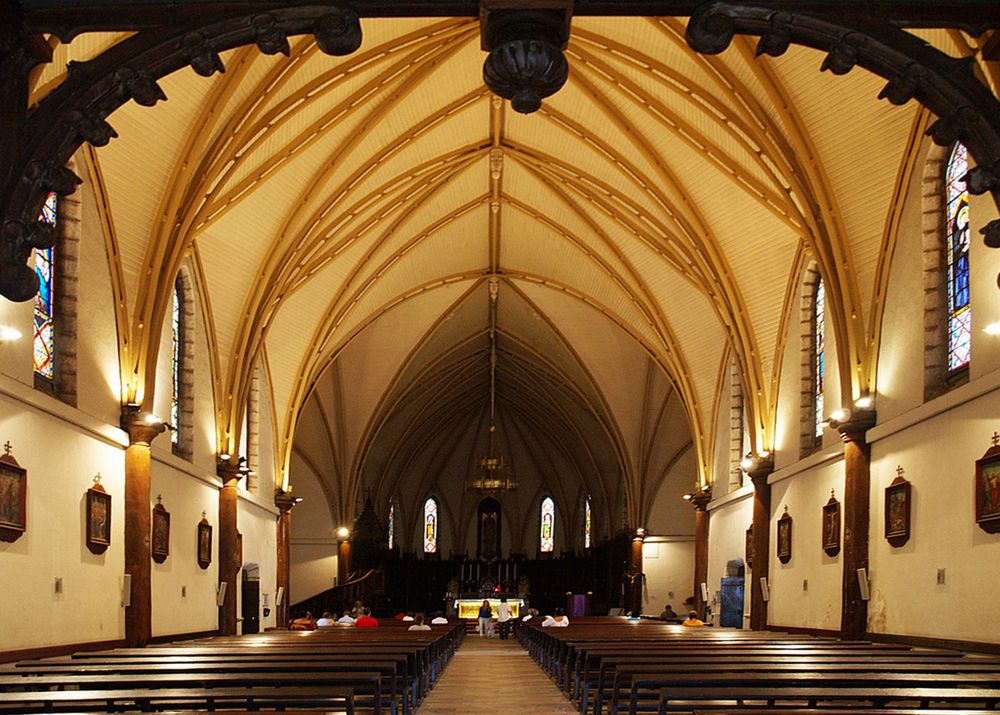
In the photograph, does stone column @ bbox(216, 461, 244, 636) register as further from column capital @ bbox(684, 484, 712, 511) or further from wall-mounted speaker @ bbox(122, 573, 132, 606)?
column capital @ bbox(684, 484, 712, 511)

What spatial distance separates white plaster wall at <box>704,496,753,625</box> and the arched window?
494cm

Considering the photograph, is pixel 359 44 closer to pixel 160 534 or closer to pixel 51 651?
pixel 51 651

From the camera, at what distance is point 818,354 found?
24.0 m

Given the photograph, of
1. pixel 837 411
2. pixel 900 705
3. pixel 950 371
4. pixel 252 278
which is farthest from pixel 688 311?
pixel 900 705

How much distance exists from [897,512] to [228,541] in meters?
14.8

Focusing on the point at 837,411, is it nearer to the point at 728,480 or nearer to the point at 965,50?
the point at 965,50

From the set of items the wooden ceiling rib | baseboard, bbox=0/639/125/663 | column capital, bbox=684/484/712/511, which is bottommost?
baseboard, bbox=0/639/125/663

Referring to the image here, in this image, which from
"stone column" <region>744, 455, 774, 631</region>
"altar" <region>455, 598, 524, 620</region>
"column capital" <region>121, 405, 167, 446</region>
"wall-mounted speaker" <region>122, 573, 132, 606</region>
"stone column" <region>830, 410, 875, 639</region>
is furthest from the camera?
"altar" <region>455, 598, 524, 620</region>

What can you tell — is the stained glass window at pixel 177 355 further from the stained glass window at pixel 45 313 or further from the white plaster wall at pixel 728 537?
the white plaster wall at pixel 728 537

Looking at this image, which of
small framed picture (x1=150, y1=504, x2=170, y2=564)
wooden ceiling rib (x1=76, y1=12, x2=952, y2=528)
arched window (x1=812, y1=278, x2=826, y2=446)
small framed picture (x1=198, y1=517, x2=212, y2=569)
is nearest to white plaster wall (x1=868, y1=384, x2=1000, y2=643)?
wooden ceiling rib (x1=76, y1=12, x2=952, y2=528)

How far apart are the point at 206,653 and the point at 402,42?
11738 millimetres

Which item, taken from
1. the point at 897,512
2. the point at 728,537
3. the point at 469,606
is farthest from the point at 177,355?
the point at 469,606

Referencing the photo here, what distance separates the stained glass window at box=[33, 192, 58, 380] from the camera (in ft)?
54.8

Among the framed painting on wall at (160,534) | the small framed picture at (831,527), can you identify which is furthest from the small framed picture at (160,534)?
the small framed picture at (831,527)
